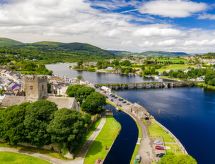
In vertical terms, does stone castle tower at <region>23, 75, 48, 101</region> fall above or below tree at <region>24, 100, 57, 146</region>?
above

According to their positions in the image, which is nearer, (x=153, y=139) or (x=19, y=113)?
(x=19, y=113)

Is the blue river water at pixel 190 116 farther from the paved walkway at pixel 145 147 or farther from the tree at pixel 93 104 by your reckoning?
the tree at pixel 93 104

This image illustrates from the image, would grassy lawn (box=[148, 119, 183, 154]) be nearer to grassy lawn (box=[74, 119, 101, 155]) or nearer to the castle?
grassy lawn (box=[74, 119, 101, 155])

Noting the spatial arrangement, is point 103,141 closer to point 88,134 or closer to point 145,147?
point 88,134

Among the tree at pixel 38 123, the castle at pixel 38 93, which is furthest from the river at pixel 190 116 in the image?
the tree at pixel 38 123

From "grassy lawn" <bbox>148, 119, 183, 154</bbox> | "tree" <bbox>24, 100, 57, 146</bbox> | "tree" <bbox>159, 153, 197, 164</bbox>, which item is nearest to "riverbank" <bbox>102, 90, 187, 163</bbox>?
"grassy lawn" <bbox>148, 119, 183, 154</bbox>

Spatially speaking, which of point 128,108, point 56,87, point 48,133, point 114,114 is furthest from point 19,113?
point 56,87

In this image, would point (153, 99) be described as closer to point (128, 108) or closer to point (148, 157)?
point (128, 108)
